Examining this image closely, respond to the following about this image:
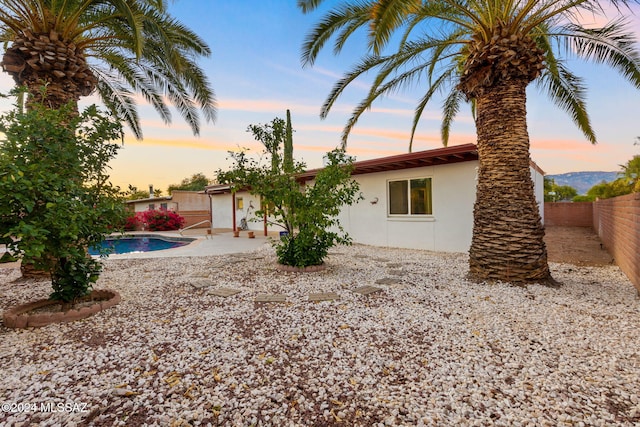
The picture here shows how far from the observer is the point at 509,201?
5.23m

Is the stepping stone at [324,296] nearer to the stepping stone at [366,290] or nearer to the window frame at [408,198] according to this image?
the stepping stone at [366,290]

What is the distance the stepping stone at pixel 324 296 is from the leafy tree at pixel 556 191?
28823 mm

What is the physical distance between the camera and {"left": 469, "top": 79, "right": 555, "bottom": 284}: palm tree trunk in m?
5.15

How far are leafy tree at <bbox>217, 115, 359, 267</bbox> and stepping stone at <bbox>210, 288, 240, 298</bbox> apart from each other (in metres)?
1.62

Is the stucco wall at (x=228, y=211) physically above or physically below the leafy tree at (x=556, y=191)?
below

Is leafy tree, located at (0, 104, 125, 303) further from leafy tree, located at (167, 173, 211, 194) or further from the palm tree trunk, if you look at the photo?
leafy tree, located at (167, 173, 211, 194)

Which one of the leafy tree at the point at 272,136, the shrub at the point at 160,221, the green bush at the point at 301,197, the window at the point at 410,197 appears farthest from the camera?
the shrub at the point at 160,221

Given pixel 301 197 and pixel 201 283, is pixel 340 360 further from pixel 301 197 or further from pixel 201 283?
pixel 301 197

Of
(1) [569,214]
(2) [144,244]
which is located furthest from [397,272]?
(1) [569,214]

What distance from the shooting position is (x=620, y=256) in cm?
626

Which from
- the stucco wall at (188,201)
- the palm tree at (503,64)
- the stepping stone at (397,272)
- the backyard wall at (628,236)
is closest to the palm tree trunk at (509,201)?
the palm tree at (503,64)

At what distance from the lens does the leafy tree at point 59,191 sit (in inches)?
130

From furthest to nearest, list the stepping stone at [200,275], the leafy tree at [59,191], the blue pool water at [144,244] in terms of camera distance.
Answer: the blue pool water at [144,244]
the stepping stone at [200,275]
the leafy tree at [59,191]

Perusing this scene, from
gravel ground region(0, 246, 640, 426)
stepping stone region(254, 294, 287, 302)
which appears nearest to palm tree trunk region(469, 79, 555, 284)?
gravel ground region(0, 246, 640, 426)
